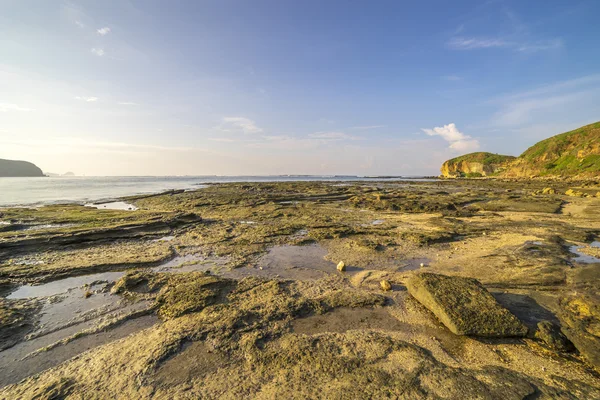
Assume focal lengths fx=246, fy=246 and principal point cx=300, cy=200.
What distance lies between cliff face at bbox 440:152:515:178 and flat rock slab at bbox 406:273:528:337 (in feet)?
360

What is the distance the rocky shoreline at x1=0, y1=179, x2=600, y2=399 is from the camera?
134 inches

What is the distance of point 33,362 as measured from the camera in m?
3.95

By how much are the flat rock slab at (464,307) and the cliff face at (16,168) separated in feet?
808

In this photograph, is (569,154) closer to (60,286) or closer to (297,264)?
(297,264)

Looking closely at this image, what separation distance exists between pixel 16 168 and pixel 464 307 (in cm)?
25408

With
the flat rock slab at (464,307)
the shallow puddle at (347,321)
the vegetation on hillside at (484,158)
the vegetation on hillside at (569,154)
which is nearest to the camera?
the flat rock slab at (464,307)

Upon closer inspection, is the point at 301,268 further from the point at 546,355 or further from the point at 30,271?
the point at 30,271

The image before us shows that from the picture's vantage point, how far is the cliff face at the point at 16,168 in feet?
523

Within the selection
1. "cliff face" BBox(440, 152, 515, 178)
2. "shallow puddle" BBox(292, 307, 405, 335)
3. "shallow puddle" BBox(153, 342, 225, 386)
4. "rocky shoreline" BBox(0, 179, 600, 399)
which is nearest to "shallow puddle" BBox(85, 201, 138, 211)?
→ "rocky shoreline" BBox(0, 179, 600, 399)

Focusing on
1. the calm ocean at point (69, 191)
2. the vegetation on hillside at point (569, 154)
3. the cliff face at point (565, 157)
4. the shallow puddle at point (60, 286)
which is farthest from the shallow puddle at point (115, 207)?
the vegetation on hillside at point (569, 154)

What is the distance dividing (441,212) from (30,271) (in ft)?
72.8

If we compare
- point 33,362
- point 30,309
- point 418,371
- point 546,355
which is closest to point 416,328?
point 418,371

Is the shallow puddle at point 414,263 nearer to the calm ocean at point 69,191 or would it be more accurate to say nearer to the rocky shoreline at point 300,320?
the rocky shoreline at point 300,320

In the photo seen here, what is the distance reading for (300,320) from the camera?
5000 millimetres
